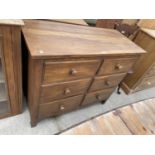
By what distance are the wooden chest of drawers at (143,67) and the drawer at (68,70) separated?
3.46 feet

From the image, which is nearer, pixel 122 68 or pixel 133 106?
pixel 133 106

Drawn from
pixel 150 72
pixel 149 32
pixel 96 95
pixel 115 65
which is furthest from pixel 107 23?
pixel 150 72

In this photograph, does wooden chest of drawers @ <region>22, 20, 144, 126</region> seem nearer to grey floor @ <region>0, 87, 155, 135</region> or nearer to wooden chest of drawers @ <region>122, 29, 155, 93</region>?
grey floor @ <region>0, 87, 155, 135</region>

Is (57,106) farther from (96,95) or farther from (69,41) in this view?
(69,41)

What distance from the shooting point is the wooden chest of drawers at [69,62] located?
0.88 metres

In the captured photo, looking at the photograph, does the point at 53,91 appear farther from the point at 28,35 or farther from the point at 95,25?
the point at 95,25

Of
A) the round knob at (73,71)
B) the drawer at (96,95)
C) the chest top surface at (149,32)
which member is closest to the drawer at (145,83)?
the chest top surface at (149,32)

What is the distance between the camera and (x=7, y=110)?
53.6 inches

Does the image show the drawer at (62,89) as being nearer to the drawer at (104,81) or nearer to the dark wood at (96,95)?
the drawer at (104,81)

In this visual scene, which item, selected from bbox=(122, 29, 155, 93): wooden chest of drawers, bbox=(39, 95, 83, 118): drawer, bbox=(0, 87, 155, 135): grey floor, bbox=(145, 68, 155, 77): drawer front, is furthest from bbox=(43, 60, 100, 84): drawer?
bbox=(145, 68, 155, 77): drawer front

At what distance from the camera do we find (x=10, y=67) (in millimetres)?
999

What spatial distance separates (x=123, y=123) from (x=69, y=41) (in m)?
0.66
